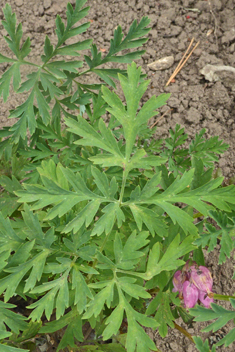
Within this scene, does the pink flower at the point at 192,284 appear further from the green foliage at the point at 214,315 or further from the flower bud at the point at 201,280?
the green foliage at the point at 214,315

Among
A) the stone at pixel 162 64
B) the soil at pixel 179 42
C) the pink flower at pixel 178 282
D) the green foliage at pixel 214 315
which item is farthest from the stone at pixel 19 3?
the green foliage at pixel 214 315

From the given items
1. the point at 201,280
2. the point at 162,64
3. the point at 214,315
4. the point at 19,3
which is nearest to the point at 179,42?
the point at 162,64

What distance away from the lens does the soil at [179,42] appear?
2729 millimetres

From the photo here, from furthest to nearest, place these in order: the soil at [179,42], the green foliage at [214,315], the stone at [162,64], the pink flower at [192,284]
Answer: the stone at [162,64]
the soil at [179,42]
the pink flower at [192,284]
the green foliage at [214,315]

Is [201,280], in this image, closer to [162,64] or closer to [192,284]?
[192,284]

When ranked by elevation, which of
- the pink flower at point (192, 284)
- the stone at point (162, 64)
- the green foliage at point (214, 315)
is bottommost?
the pink flower at point (192, 284)

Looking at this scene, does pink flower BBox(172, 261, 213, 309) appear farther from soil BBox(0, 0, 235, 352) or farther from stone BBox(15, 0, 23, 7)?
stone BBox(15, 0, 23, 7)

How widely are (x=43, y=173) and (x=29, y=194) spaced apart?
0.13 m

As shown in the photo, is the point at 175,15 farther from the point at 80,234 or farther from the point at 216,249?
the point at 80,234

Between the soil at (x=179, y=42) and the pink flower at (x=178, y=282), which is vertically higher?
the soil at (x=179, y=42)

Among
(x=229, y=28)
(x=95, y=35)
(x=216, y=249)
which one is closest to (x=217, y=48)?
(x=229, y=28)

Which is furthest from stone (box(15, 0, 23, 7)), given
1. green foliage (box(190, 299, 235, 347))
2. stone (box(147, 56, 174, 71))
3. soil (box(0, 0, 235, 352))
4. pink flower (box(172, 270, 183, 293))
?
green foliage (box(190, 299, 235, 347))

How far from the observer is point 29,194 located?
126 centimetres

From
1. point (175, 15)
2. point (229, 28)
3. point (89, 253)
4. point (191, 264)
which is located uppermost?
point (175, 15)
